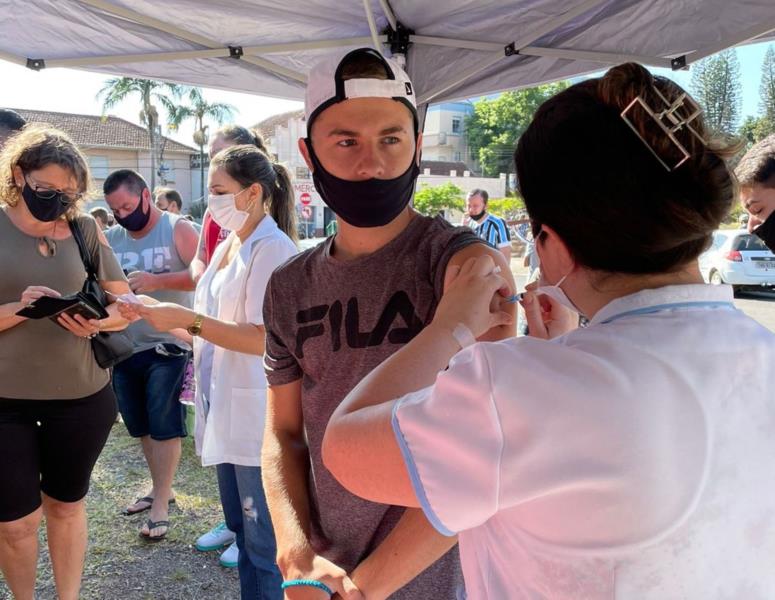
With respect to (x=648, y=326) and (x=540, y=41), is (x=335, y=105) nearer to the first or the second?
(x=648, y=326)

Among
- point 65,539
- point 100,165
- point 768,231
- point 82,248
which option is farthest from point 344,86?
point 100,165

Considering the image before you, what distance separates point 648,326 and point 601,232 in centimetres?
13

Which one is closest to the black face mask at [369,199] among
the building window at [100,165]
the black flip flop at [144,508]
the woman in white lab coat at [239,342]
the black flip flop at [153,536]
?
the woman in white lab coat at [239,342]

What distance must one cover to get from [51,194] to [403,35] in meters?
1.90

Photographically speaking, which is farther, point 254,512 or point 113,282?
point 113,282

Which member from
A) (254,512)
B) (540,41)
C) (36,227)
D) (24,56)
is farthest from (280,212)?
(24,56)

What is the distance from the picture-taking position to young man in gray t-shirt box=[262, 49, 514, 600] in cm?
132

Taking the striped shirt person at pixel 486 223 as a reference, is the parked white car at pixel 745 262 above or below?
below

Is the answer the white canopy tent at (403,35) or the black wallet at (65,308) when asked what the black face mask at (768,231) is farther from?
the black wallet at (65,308)

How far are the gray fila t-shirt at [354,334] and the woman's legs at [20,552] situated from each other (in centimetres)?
179

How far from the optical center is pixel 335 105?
1420 millimetres

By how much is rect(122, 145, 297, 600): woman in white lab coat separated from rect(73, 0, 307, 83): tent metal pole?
0.92m

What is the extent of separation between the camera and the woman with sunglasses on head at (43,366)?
98.5 inches

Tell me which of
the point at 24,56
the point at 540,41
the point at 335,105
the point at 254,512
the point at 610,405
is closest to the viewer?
the point at 610,405
